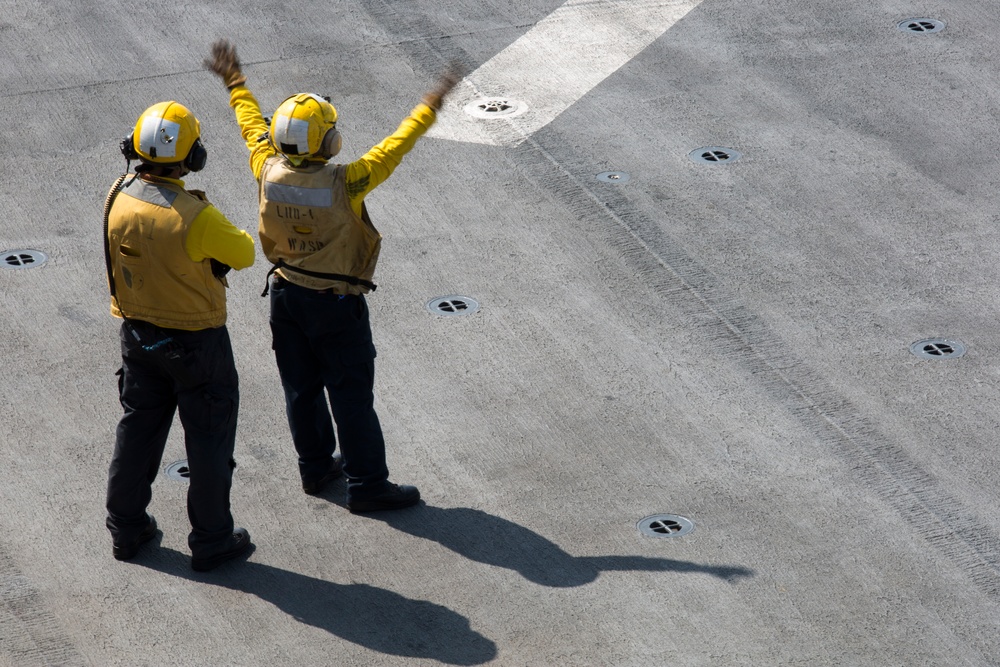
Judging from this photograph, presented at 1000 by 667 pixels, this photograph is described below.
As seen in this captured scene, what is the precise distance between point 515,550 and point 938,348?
2871 mm

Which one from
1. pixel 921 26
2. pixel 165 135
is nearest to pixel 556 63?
pixel 921 26

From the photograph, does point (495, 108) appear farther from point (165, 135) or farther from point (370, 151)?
point (165, 135)

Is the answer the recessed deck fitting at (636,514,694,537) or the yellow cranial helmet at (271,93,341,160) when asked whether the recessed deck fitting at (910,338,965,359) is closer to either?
the recessed deck fitting at (636,514,694,537)

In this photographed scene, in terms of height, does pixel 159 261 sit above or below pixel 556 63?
above

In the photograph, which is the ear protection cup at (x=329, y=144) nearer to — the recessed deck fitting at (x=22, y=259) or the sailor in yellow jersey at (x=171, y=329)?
the sailor in yellow jersey at (x=171, y=329)

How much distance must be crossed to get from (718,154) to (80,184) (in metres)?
4.13

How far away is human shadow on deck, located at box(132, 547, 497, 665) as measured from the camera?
573 cm

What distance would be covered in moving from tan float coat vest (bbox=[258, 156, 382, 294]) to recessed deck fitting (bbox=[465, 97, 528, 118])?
3961mm

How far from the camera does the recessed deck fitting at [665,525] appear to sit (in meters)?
6.40

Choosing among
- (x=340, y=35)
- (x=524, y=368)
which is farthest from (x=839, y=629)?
(x=340, y=35)

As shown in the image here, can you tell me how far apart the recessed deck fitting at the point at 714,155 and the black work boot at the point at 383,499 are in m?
3.95

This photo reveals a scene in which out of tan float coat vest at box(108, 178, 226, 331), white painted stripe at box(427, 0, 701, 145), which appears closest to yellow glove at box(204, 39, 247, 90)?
tan float coat vest at box(108, 178, 226, 331)

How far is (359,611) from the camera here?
5.92 metres

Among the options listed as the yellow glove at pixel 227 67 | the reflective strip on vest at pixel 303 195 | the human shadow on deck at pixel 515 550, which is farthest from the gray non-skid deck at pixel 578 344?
the yellow glove at pixel 227 67
